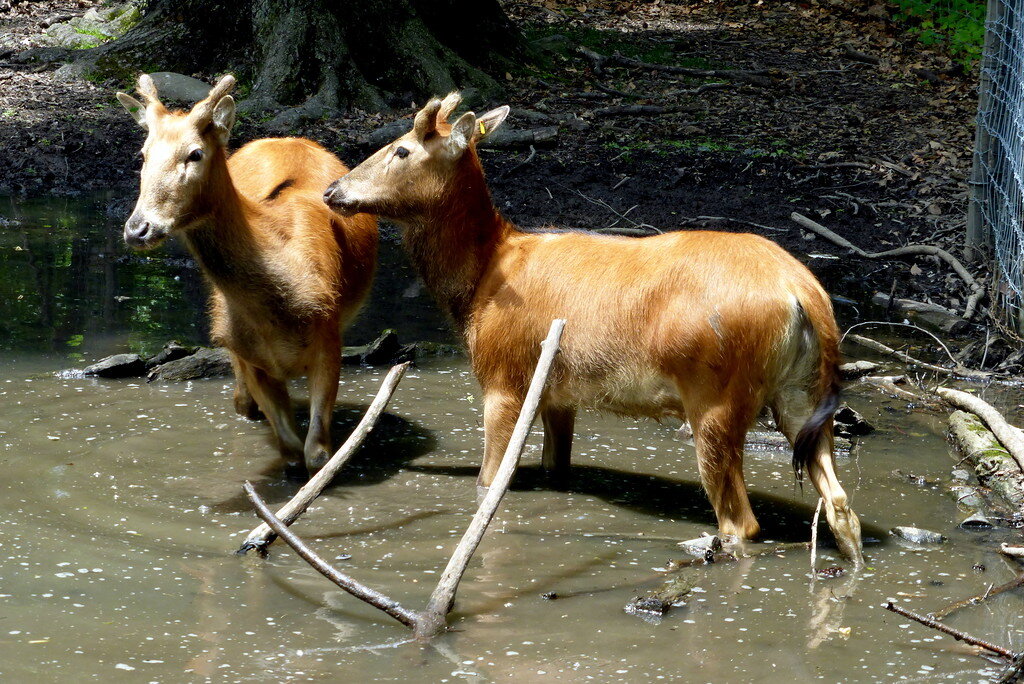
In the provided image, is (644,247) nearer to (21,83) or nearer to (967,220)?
(967,220)

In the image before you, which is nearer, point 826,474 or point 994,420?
point 826,474

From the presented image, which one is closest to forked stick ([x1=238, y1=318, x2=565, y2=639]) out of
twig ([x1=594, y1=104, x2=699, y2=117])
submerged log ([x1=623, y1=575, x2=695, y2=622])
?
submerged log ([x1=623, y1=575, x2=695, y2=622])

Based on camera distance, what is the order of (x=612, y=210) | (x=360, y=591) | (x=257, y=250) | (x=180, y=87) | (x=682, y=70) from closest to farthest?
(x=360, y=591)
(x=257, y=250)
(x=612, y=210)
(x=180, y=87)
(x=682, y=70)

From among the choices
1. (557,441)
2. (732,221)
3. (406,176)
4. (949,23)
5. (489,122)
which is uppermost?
(949,23)

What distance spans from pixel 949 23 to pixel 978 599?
12.8 metres

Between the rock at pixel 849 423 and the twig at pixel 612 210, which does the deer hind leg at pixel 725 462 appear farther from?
the twig at pixel 612 210

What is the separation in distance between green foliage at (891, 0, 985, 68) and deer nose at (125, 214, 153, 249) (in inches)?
462

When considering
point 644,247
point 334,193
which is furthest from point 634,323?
point 334,193

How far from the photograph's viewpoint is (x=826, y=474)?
477 centimetres

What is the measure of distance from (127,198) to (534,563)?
25.9 feet

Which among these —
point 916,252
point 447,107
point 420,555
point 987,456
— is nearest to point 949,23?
point 916,252

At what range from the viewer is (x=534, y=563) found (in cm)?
475

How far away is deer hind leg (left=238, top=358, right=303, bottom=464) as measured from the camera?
5869 mm

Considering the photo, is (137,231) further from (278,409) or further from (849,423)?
(849,423)
